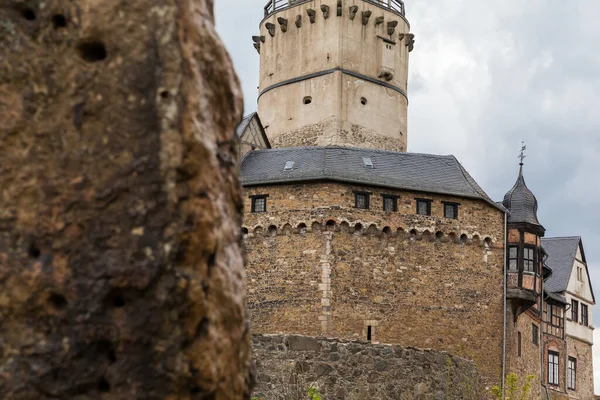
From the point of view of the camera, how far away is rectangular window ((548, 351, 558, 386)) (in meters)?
52.4

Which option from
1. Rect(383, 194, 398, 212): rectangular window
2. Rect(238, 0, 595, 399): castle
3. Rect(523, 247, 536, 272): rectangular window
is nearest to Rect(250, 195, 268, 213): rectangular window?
Rect(238, 0, 595, 399): castle

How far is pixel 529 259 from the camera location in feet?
128

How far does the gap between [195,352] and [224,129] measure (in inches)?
A: 48.7

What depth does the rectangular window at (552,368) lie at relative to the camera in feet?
172

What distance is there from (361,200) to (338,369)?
587 inches

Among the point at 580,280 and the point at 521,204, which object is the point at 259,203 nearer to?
the point at 521,204

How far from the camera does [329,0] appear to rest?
1866 inches

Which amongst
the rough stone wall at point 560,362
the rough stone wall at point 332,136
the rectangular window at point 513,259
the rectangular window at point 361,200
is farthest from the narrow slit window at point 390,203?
the rough stone wall at point 560,362

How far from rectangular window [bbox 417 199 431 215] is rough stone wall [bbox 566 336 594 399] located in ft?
72.8

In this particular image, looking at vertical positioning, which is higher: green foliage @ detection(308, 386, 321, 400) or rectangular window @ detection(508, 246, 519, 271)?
rectangular window @ detection(508, 246, 519, 271)

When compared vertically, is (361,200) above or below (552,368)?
above

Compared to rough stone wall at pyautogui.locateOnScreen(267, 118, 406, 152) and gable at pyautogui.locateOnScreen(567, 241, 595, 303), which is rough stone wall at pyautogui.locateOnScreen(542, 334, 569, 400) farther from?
rough stone wall at pyautogui.locateOnScreen(267, 118, 406, 152)

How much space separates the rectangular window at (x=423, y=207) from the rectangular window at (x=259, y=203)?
556 centimetres

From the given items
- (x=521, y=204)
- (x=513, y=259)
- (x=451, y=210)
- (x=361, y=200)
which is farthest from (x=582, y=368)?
(x=361, y=200)
